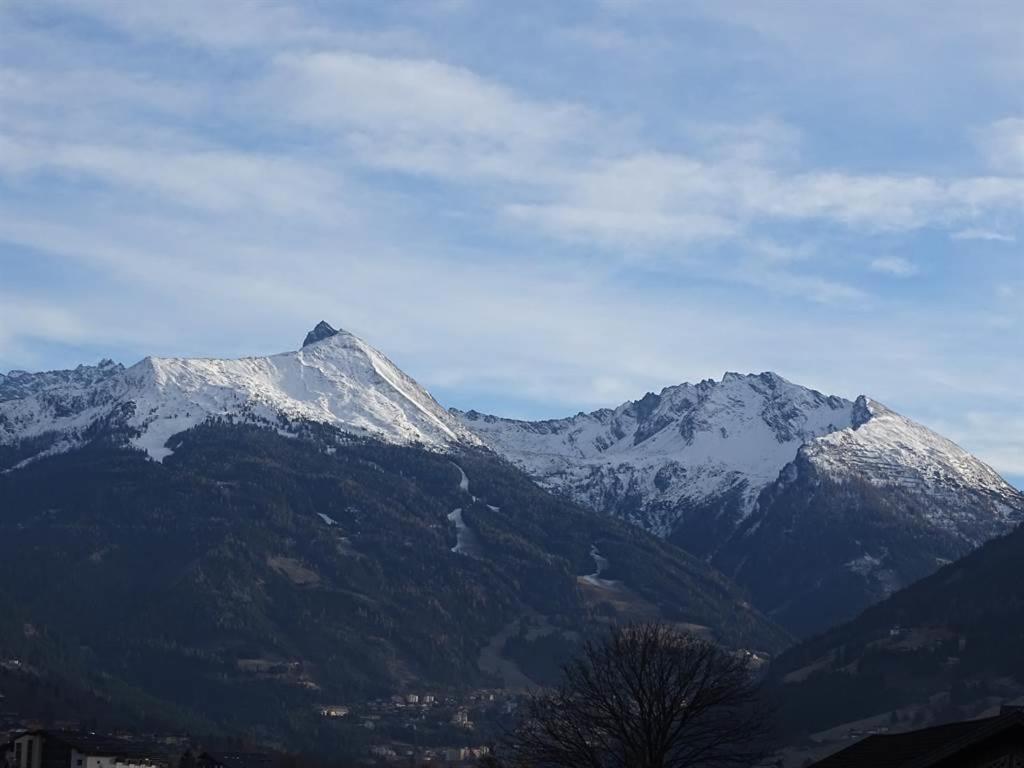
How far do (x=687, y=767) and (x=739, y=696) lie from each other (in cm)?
436

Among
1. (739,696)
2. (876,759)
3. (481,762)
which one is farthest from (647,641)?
(876,759)

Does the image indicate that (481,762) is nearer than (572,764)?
No

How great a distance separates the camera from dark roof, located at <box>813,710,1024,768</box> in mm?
51719

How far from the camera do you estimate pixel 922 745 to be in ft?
184

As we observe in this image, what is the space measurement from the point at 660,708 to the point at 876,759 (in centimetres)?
2256

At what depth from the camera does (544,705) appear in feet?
327

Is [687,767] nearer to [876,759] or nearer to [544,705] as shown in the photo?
[544,705]

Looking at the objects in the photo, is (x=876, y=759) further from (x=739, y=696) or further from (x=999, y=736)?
(x=739, y=696)

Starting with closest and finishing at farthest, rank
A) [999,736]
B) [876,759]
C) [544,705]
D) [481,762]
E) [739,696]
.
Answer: [999,736], [876,759], [739,696], [544,705], [481,762]

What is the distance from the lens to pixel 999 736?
52.1 meters

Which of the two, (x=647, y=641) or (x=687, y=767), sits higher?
(x=647, y=641)

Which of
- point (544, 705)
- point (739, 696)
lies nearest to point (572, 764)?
point (739, 696)

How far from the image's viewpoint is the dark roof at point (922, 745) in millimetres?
51719

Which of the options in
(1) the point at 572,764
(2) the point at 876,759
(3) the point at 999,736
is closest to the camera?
(3) the point at 999,736
